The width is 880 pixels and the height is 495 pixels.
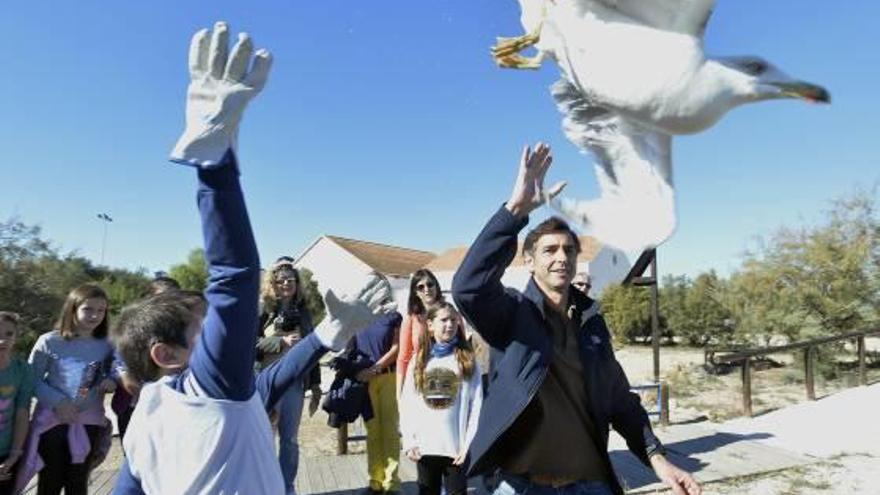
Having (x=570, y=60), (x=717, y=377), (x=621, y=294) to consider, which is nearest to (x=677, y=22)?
(x=570, y=60)

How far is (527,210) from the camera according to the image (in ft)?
7.25

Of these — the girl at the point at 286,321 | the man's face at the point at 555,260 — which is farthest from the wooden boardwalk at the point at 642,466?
the man's face at the point at 555,260

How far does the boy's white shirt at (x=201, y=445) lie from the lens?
1378 millimetres

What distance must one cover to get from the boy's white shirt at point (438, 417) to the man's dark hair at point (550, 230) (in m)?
1.66

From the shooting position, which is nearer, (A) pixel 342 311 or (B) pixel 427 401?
(A) pixel 342 311

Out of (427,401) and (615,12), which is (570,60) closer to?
(615,12)

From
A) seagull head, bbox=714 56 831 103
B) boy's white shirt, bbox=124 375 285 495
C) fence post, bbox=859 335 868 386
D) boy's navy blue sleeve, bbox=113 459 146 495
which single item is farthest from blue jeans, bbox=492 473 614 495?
fence post, bbox=859 335 868 386

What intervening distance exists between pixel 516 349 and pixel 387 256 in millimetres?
35522

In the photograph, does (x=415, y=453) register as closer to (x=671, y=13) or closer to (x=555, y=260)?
(x=555, y=260)

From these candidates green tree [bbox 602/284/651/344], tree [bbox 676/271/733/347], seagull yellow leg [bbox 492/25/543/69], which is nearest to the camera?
seagull yellow leg [bbox 492/25/543/69]

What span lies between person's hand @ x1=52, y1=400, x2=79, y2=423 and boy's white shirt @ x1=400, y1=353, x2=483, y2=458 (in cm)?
188

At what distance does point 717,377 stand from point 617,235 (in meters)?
12.7

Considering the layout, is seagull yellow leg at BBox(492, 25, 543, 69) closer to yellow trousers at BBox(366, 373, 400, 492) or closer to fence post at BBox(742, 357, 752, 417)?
yellow trousers at BBox(366, 373, 400, 492)

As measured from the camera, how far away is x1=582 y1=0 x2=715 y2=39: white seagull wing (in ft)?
7.27
